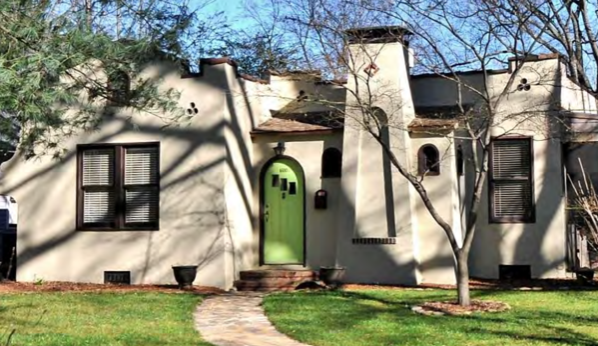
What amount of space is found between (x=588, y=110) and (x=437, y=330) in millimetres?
8788

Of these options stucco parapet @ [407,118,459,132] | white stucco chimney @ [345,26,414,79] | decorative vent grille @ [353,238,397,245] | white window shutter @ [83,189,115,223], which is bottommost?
decorative vent grille @ [353,238,397,245]

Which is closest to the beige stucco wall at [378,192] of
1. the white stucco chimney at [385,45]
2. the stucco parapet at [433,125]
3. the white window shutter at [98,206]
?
the white stucco chimney at [385,45]

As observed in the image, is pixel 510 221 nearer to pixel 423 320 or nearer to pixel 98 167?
pixel 423 320

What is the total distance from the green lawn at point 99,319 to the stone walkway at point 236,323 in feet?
0.60

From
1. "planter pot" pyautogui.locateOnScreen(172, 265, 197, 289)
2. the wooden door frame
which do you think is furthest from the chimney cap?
"planter pot" pyautogui.locateOnScreen(172, 265, 197, 289)

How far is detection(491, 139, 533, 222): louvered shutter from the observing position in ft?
47.6

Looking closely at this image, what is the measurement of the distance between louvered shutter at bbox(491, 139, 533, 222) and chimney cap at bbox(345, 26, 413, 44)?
10.7 feet

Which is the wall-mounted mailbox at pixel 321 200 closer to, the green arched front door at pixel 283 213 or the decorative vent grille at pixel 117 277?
the green arched front door at pixel 283 213

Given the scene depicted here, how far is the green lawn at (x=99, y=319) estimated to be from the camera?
8186 millimetres

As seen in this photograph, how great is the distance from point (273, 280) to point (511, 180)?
16.3ft

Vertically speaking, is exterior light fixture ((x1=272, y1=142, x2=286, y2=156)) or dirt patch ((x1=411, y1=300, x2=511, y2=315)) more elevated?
exterior light fixture ((x1=272, y1=142, x2=286, y2=156))

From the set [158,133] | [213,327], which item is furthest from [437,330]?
[158,133]

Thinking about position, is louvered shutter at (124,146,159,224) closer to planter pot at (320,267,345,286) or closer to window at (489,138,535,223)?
planter pot at (320,267,345,286)

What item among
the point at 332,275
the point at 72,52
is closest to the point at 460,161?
the point at 332,275
